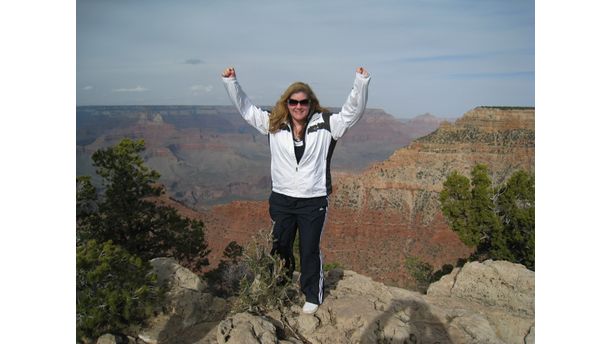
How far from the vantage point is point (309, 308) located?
363 cm

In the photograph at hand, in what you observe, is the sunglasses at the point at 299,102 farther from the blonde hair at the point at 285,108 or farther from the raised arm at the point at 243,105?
the raised arm at the point at 243,105

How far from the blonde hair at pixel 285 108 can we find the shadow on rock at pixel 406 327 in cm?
163

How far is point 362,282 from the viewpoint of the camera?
4.36 metres

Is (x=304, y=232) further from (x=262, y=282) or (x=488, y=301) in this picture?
(x=488, y=301)

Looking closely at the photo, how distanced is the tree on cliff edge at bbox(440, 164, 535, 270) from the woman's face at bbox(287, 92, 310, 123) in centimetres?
981

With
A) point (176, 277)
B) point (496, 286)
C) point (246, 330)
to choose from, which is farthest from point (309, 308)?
point (496, 286)

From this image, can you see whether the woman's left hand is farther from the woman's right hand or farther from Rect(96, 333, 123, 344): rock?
Rect(96, 333, 123, 344): rock

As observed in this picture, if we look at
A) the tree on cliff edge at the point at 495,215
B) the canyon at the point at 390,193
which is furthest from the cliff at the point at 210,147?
the tree on cliff edge at the point at 495,215

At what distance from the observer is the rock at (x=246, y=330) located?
318 centimetres

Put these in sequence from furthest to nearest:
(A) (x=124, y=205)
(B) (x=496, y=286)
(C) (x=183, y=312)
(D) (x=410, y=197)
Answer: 1. (D) (x=410, y=197)
2. (A) (x=124, y=205)
3. (B) (x=496, y=286)
4. (C) (x=183, y=312)

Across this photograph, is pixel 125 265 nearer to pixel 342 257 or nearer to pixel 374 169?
pixel 342 257

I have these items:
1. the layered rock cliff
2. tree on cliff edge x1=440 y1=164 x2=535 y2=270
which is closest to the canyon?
the layered rock cliff

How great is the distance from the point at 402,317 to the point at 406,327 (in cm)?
23

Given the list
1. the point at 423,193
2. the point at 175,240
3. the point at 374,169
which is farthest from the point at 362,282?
the point at 374,169
